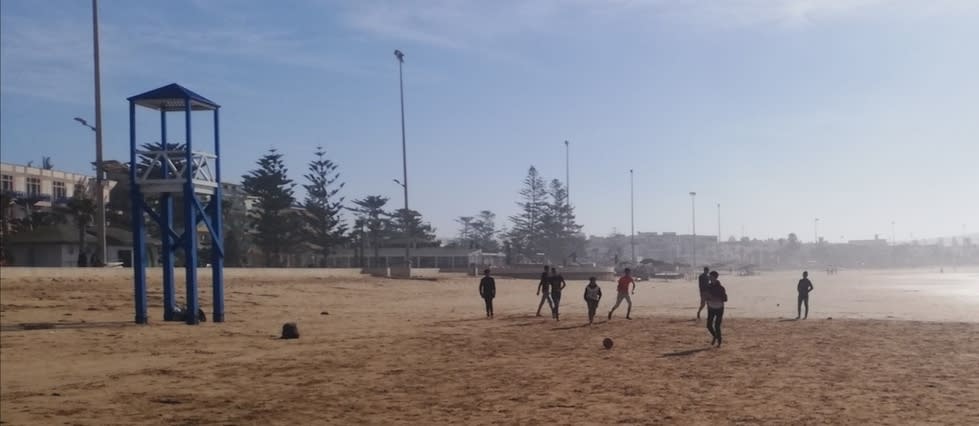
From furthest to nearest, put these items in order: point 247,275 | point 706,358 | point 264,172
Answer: point 264,172, point 247,275, point 706,358

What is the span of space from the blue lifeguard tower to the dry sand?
2.67 feet

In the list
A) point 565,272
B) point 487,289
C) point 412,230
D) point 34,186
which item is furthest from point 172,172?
point 412,230

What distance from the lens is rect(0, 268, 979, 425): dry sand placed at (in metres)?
10.0

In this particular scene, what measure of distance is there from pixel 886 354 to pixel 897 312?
52.3 feet

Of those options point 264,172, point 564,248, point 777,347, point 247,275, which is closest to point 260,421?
point 777,347

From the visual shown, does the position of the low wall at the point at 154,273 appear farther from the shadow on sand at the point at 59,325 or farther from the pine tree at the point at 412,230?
the pine tree at the point at 412,230

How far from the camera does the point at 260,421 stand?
945 cm

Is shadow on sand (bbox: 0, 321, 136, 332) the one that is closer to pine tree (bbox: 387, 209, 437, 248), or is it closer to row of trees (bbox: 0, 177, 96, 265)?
row of trees (bbox: 0, 177, 96, 265)

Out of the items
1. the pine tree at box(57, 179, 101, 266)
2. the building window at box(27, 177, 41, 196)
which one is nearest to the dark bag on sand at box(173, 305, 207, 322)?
the pine tree at box(57, 179, 101, 266)

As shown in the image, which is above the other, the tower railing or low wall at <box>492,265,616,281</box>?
the tower railing

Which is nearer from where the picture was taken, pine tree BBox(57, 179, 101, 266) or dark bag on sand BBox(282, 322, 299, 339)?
dark bag on sand BBox(282, 322, 299, 339)

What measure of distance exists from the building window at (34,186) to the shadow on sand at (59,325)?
37.7 m

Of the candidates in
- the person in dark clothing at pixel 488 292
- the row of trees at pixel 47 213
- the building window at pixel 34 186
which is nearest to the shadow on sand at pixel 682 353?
the person in dark clothing at pixel 488 292

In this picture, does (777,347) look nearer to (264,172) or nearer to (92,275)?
(92,275)
